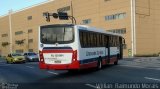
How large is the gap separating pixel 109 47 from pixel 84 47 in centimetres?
732

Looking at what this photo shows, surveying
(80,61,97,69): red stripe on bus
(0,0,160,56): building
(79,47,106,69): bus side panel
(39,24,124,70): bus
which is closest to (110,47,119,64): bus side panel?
(79,47,106,69): bus side panel

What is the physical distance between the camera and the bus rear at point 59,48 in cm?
2030

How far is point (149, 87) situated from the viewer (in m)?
14.4

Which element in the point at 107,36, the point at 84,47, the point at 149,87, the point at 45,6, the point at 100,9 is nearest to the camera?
the point at 149,87

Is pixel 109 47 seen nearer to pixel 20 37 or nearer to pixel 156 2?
pixel 156 2

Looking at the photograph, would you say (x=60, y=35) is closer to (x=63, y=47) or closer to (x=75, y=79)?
(x=63, y=47)

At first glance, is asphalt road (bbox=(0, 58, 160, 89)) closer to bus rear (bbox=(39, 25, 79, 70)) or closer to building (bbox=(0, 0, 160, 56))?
bus rear (bbox=(39, 25, 79, 70))

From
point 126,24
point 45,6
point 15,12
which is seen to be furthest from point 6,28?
point 126,24

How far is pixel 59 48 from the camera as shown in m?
20.5

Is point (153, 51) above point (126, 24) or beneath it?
beneath

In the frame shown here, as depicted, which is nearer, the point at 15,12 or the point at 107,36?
the point at 107,36

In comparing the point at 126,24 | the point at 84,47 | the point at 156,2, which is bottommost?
the point at 84,47

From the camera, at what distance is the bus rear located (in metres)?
20.3

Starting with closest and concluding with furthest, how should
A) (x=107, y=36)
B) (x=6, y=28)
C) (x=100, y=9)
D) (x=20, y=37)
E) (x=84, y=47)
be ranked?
1. (x=84, y=47)
2. (x=107, y=36)
3. (x=100, y=9)
4. (x=20, y=37)
5. (x=6, y=28)
